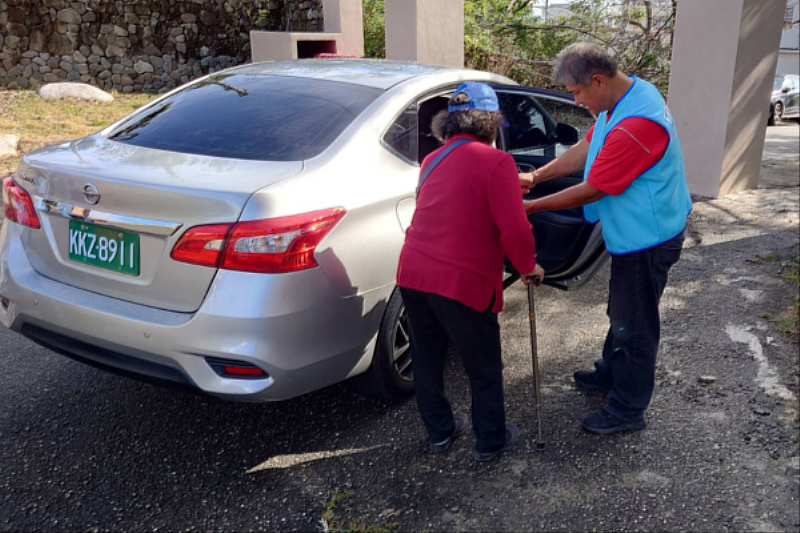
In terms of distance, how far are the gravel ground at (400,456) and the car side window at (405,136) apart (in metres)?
1.20

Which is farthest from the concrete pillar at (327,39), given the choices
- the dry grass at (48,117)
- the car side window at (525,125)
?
the car side window at (525,125)

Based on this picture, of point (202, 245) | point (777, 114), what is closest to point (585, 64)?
point (202, 245)

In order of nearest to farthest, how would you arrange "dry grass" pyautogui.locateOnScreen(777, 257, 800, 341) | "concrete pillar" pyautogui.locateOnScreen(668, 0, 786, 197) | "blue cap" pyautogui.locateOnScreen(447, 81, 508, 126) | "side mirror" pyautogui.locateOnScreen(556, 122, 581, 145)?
1. "blue cap" pyautogui.locateOnScreen(447, 81, 508, 126)
2. "dry grass" pyautogui.locateOnScreen(777, 257, 800, 341)
3. "side mirror" pyautogui.locateOnScreen(556, 122, 581, 145)
4. "concrete pillar" pyautogui.locateOnScreen(668, 0, 786, 197)

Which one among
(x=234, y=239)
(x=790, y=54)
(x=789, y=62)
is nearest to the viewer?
(x=234, y=239)

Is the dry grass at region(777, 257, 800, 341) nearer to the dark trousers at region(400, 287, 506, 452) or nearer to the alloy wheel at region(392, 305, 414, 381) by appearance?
the dark trousers at region(400, 287, 506, 452)

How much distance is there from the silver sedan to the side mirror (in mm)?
1109

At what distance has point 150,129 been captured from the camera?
3.50m

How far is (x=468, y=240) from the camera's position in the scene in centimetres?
276

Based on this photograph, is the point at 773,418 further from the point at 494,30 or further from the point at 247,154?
the point at 494,30

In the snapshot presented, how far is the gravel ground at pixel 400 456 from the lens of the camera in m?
2.74

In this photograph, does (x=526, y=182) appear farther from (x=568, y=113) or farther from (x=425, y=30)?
(x=425, y=30)

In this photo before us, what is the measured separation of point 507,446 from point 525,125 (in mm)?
2157

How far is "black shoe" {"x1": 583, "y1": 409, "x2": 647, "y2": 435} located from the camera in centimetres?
→ 325

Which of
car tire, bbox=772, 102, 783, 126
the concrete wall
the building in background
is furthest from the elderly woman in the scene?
the concrete wall
